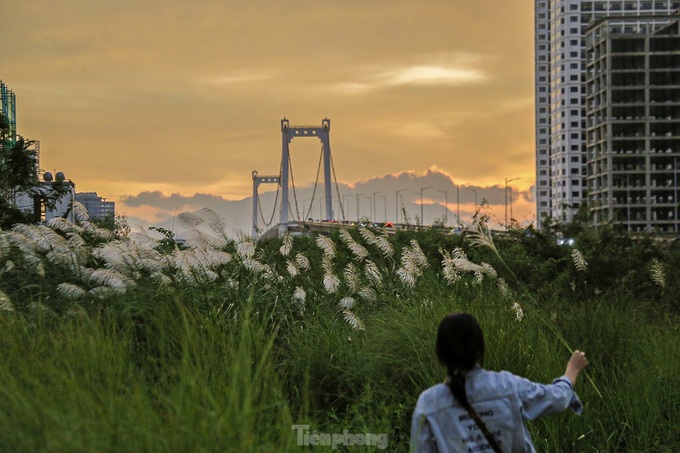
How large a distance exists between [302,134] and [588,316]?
102279 mm

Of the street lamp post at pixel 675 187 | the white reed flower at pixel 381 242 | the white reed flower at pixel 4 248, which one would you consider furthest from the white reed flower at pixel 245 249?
the street lamp post at pixel 675 187

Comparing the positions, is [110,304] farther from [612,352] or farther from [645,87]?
[645,87]

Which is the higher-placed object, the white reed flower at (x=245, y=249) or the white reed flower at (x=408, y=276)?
the white reed flower at (x=245, y=249)

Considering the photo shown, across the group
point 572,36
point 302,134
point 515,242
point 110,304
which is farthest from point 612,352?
point 572,36

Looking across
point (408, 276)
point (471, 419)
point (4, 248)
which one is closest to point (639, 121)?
point (408, 276)

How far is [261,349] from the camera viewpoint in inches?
267

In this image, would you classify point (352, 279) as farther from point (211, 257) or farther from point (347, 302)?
point (211, 257)

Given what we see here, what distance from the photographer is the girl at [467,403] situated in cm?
465

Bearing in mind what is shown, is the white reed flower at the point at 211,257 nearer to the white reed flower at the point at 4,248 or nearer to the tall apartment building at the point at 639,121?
the white reed flower at the point at 4,248

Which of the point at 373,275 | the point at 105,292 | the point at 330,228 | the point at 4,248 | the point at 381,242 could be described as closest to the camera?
the point at 105,292

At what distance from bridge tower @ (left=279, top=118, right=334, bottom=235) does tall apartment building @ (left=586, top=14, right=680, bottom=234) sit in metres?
33.4

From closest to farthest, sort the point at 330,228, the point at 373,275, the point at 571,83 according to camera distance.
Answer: the point at 373,275 → the point at 330,228 → the point at 571,83

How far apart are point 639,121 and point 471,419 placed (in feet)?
386

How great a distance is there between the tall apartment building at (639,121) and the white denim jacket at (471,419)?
112700 millimetres
